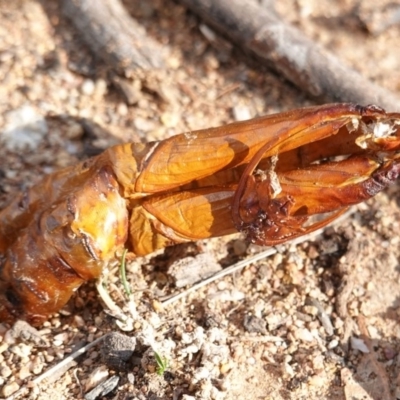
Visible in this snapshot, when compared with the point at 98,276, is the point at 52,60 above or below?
above

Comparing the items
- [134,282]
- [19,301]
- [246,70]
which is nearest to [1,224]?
[19,301]

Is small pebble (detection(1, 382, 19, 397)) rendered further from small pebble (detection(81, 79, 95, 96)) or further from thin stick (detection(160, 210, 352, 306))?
small pebble (detection(81, 79, 95, 96))

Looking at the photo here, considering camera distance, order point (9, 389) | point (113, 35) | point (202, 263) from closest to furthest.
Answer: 1. point (9, 389)
2. point (202, 263)
3. point (113, 35)

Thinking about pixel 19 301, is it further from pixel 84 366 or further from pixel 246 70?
pixel 246 70

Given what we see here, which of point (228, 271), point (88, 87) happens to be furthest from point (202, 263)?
point (88, 87)

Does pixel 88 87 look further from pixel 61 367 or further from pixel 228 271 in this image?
pixel 61 367

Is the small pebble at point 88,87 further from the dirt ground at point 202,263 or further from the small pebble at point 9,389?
the small pebble at point 9,389

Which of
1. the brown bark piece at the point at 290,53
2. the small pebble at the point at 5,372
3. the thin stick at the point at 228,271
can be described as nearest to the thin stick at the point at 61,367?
the small pebble at the point at 5,372
